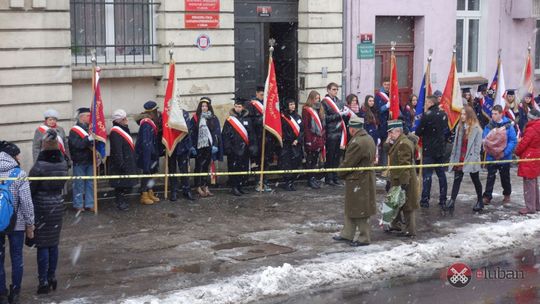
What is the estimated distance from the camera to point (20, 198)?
911cm

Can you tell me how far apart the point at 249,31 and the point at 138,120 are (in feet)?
14.8

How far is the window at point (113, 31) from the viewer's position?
1546 centimetres

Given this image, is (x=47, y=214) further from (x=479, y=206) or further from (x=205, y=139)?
(x=479, y=206)

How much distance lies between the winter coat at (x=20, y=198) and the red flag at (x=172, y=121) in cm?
550

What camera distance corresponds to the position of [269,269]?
1008cm

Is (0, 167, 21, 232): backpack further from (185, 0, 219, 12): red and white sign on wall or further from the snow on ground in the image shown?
(185, 0, 219, 12): red and white sign on wall

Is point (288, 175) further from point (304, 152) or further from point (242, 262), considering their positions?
point (242, 262)

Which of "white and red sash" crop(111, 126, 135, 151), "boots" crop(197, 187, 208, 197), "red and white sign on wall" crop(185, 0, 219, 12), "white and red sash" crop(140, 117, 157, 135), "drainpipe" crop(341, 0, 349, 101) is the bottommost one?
"boots" crop(197, 187, 208, 197)

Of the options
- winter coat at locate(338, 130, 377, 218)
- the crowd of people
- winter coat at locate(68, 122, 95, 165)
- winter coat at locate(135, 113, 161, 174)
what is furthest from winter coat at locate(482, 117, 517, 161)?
winter coat at locate(68, 122, 95, 165)

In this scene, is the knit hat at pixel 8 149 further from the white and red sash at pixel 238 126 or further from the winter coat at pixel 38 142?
the white and red sash at pixel 238 126

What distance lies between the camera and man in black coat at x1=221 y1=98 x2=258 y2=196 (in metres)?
15.3

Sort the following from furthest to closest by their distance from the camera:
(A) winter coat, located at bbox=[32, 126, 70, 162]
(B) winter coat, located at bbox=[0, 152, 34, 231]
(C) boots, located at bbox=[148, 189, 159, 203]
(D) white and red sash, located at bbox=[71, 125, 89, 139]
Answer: (C) boots, located at bbox=[148, 189, 159, 203], (D) white and red sash, located at bbox=[71, 125, 89, 139], (A) winter coat, located at bbox=[32, 126, 70, 162], (B) winter coat, located at bbox=[0, 152, 34, 231]

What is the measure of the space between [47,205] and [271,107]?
21.7 feet

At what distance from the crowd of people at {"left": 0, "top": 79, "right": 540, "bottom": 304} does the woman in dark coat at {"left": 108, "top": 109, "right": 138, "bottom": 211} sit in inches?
0.6
